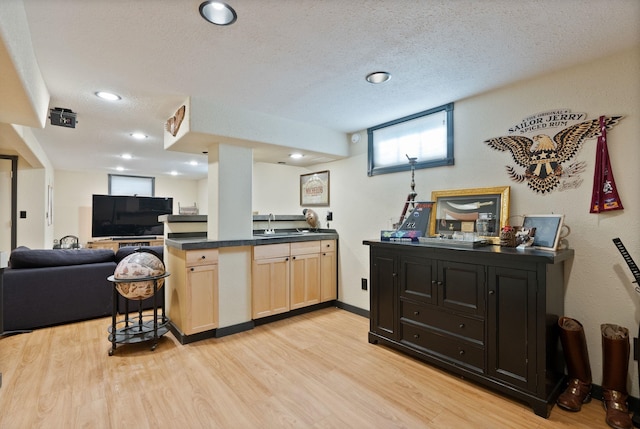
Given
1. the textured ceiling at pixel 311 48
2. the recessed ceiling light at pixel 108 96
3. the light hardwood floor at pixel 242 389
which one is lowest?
the light hardwood floor at pixel 242 389

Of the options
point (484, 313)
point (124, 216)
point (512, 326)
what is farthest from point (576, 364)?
point (124, 216)

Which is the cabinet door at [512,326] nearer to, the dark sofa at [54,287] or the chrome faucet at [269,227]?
the chrome faucet at [269,227]

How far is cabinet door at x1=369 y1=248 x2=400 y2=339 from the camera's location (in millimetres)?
2748

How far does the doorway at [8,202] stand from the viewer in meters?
4.71

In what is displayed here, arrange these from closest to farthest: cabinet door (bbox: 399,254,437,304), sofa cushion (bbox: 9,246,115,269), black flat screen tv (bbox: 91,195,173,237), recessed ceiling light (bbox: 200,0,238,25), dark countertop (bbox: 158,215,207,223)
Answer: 1. recessed ceiling light (bbox: 200,0,238,25)
2. cabinet door (bbox: 399,254,437,304)
3. sofa cushion (bbox: 9,246,115,269)
4. dark countertop (bbox: 158,215,207,223)
5. black flat screen tv (bbox: 91,195,173,237)

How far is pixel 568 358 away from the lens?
2062mm

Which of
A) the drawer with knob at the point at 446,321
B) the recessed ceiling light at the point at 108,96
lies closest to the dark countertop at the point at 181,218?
the recessed ceiling light at the point at 108,96

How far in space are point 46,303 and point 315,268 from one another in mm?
3039

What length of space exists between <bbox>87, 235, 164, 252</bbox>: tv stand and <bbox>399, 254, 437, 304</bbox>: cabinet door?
626 centimetres

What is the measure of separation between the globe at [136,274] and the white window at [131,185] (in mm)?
5922

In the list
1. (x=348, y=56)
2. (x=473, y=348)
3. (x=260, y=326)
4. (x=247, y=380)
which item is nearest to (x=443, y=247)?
(x=473, y=348)

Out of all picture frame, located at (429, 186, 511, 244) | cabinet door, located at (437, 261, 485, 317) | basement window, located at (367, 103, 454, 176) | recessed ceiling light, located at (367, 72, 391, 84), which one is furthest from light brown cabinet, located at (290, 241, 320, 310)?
recessed ceiling light, located at (367, 72, 391, 84)

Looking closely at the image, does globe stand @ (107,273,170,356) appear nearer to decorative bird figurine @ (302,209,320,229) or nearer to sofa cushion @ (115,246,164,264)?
sofa cushion @ (115,246,164,264)

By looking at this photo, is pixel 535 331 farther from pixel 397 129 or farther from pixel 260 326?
pixel 260 326
